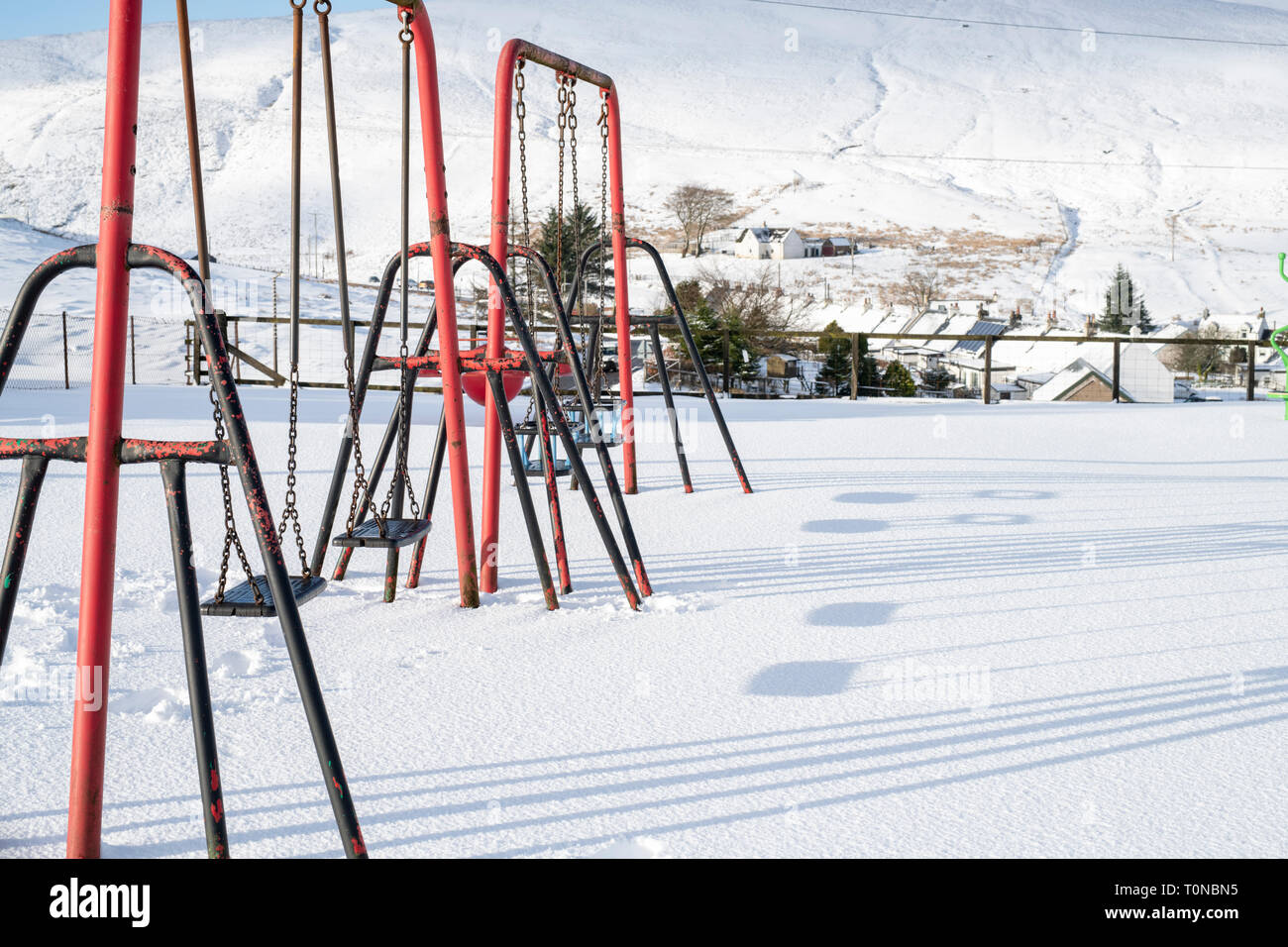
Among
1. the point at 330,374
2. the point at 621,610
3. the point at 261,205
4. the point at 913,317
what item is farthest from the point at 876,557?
the point at 261,205

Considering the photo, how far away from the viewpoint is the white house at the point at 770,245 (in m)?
55.3

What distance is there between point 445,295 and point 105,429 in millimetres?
1744

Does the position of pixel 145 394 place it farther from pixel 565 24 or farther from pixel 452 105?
pixel 565 24

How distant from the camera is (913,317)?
4262 cm

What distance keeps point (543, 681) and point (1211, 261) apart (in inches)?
2492

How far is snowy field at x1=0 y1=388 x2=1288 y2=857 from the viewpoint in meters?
2.15

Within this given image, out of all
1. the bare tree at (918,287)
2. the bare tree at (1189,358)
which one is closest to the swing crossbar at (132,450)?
the bare tree at (1189,358)

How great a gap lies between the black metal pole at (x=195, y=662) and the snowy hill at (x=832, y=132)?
44599 mm

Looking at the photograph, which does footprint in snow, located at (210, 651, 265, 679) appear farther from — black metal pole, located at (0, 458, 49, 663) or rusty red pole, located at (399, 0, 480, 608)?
black metal pole, located at (0, 458, 49, 663)

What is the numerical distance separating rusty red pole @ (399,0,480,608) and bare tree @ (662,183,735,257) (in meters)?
56.7

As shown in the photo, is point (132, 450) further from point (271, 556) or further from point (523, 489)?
point (523, 489)

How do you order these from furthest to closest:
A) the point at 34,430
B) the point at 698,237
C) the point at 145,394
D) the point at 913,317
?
the point at 698,237 < the point at 913,317 < the point at 145,394 < the point at 34,430

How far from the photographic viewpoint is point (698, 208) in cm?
6306

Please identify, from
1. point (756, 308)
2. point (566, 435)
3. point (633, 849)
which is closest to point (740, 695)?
point (633, 849)
